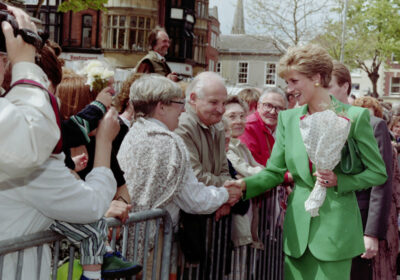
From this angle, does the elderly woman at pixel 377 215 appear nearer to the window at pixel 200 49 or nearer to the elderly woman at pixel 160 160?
the elderly woman at pixel 160 160

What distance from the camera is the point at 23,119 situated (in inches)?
71.1

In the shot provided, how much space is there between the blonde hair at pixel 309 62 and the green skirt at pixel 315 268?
1.25 meters

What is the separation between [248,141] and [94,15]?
32812mm

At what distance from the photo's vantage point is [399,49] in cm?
3781

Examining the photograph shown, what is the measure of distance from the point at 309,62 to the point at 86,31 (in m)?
34.6

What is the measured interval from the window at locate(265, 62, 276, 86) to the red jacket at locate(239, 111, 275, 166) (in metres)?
61.6

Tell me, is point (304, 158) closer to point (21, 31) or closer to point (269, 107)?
point (269, 107)

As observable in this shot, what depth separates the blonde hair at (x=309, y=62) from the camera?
152 inches

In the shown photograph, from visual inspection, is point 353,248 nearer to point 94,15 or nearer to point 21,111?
point 21,111

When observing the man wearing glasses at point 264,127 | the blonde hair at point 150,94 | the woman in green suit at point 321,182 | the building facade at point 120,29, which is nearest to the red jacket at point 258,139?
the man wearing glasses at point 264,127

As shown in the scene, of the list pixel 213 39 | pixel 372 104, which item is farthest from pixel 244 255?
pixel 213 39

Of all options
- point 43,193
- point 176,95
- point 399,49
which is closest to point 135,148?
point 176,95

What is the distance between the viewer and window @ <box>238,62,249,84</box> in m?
68.1

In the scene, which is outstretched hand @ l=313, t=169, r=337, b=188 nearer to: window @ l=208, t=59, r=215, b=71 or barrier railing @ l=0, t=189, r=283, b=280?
barrier railing @ l=0, t=189, r=283, b=280
